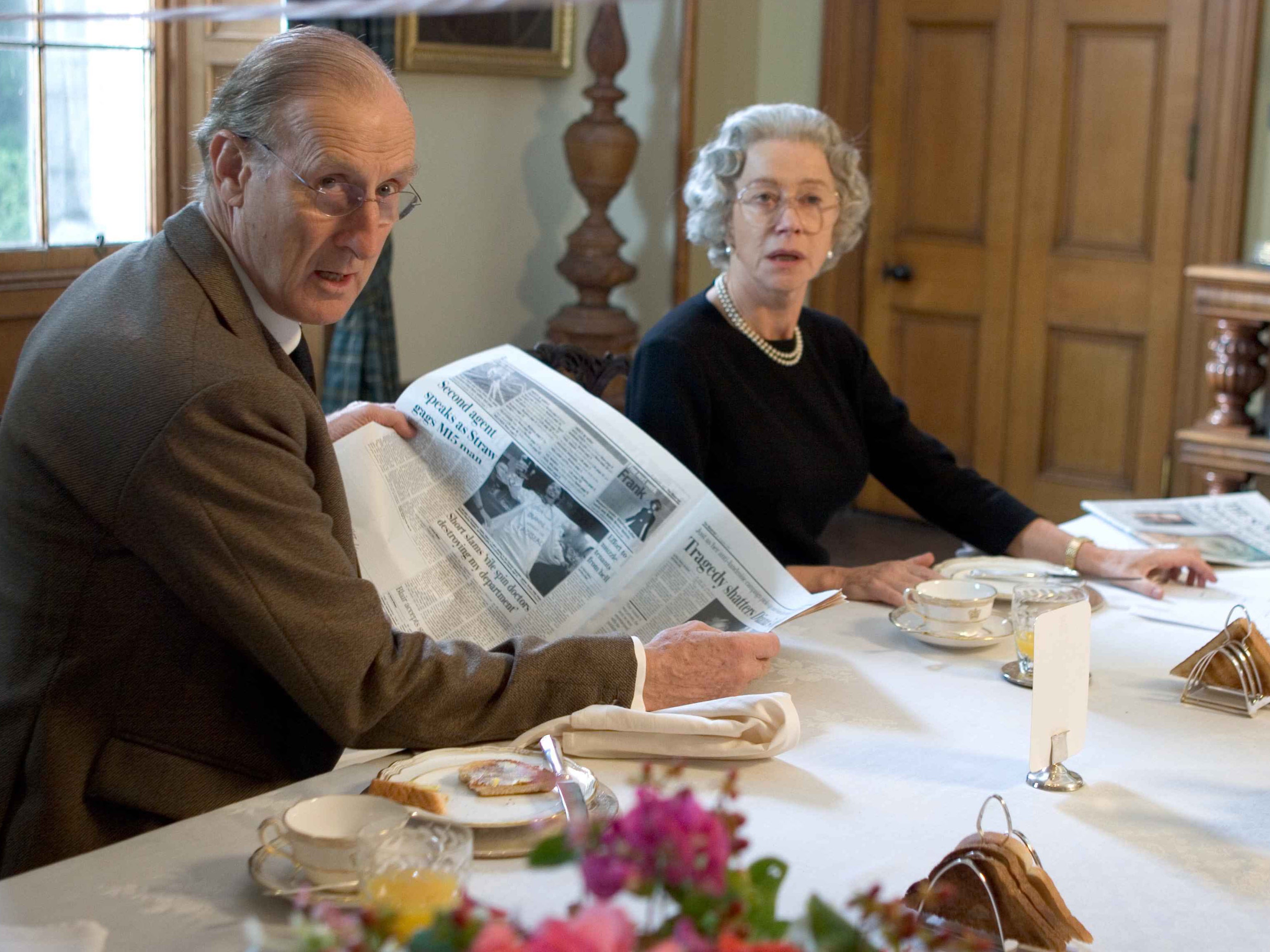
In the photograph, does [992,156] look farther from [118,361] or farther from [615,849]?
[615,849]

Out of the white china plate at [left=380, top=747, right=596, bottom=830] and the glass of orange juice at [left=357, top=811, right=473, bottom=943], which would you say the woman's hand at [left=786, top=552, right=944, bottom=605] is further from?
the glass of orange juice at [left=357, top=811, right=473, bottom=943]

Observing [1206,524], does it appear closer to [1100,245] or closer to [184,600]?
[184,600]

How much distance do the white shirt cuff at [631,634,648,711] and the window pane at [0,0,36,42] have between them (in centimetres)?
215

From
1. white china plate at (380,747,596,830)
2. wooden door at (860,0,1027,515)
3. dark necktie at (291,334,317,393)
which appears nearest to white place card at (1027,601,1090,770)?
white china plate at (380,747,596,830)

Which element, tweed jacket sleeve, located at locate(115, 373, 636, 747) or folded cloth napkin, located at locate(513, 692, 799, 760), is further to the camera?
folded cloth napkin, located at locate(513, 692, 799, 760)

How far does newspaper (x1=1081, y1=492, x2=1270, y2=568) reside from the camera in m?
1.92

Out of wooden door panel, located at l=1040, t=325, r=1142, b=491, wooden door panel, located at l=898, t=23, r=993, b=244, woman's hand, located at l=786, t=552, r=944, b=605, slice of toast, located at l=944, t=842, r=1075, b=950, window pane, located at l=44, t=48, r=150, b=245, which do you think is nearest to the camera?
slice of toast, located at l=944, t=842, r=1075, b=950

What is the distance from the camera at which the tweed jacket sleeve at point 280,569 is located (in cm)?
108

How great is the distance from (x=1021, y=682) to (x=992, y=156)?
11.0ft

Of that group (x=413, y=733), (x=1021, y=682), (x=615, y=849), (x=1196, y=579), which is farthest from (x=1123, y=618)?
(x=615, y=849)

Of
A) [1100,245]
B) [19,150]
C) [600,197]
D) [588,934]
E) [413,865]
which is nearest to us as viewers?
[588,934]

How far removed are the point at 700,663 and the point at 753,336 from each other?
919 millimetres

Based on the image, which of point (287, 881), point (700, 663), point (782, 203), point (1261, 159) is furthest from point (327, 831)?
point (1261, 159)

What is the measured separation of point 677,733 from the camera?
1185 mm
